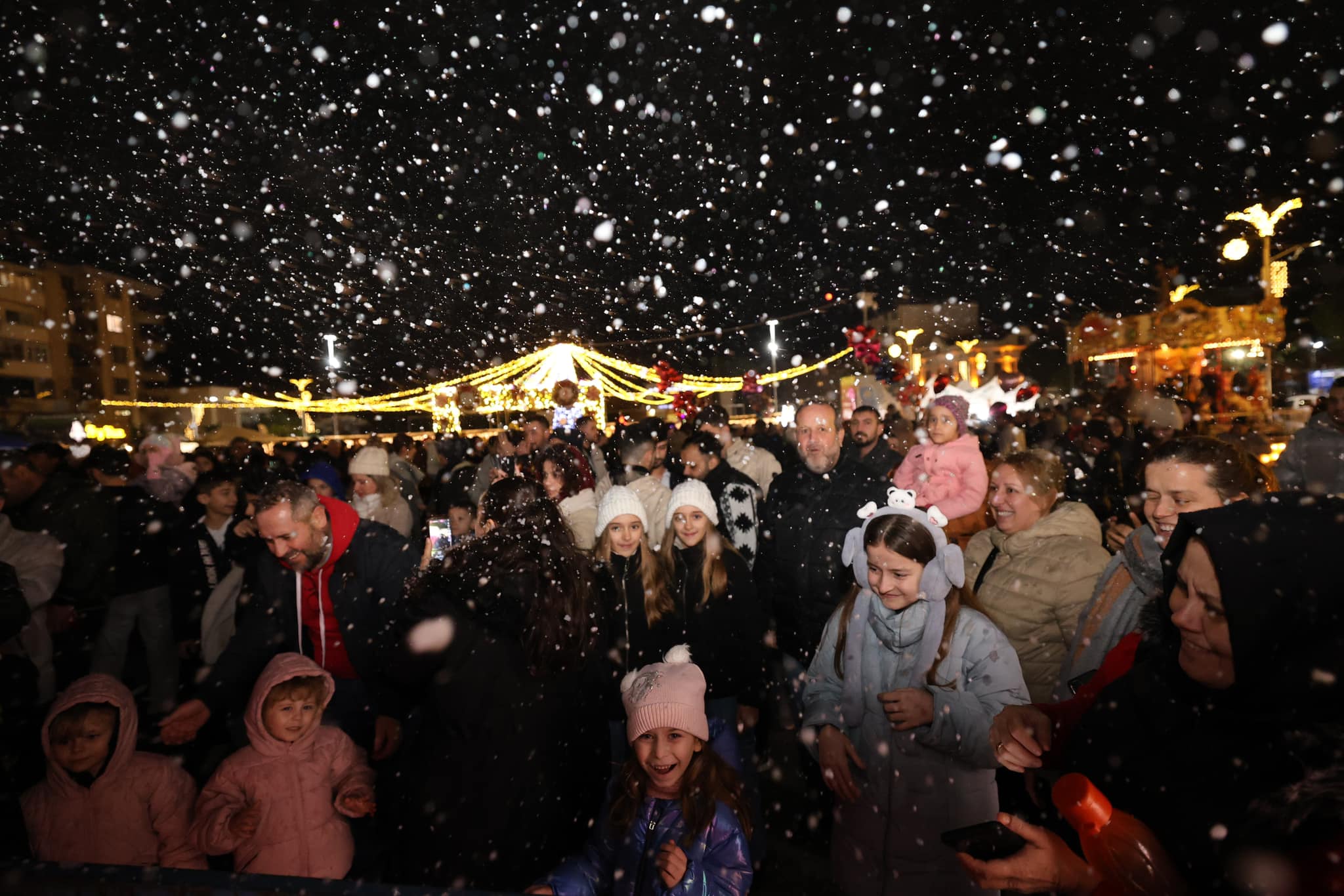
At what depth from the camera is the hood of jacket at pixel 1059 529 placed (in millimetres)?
3170

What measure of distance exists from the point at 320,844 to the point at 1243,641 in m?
3.04

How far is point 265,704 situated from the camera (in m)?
2.63

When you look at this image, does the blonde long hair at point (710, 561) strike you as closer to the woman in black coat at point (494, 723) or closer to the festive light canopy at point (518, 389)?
the woman in black coat at point (494, 723)

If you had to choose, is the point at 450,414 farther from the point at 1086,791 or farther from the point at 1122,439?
the point at 1086,791

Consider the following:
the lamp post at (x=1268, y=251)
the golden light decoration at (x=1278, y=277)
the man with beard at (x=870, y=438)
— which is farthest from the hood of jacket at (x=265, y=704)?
the golden light decoration at (x=1278, y=277)

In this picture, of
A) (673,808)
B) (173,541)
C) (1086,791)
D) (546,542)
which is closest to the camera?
(1086,791)

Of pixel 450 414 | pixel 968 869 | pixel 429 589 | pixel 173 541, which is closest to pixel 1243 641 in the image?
pixel 968 869

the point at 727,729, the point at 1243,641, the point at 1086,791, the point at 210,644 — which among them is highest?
the point at 1243,641

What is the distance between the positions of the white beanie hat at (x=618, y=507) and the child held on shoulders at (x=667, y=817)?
151cm

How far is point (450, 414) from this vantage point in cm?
2631

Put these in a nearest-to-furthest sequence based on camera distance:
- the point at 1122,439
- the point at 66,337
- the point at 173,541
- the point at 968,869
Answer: the point at 968,869, the point at 173,541, the point at 1122,439, the point at 66,337

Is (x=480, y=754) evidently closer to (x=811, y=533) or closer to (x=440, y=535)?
(x=811, y=533)

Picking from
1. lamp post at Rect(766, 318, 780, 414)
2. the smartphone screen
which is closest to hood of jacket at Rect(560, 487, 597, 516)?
the smartphone screen

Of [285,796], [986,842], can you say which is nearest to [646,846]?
[986,842]
